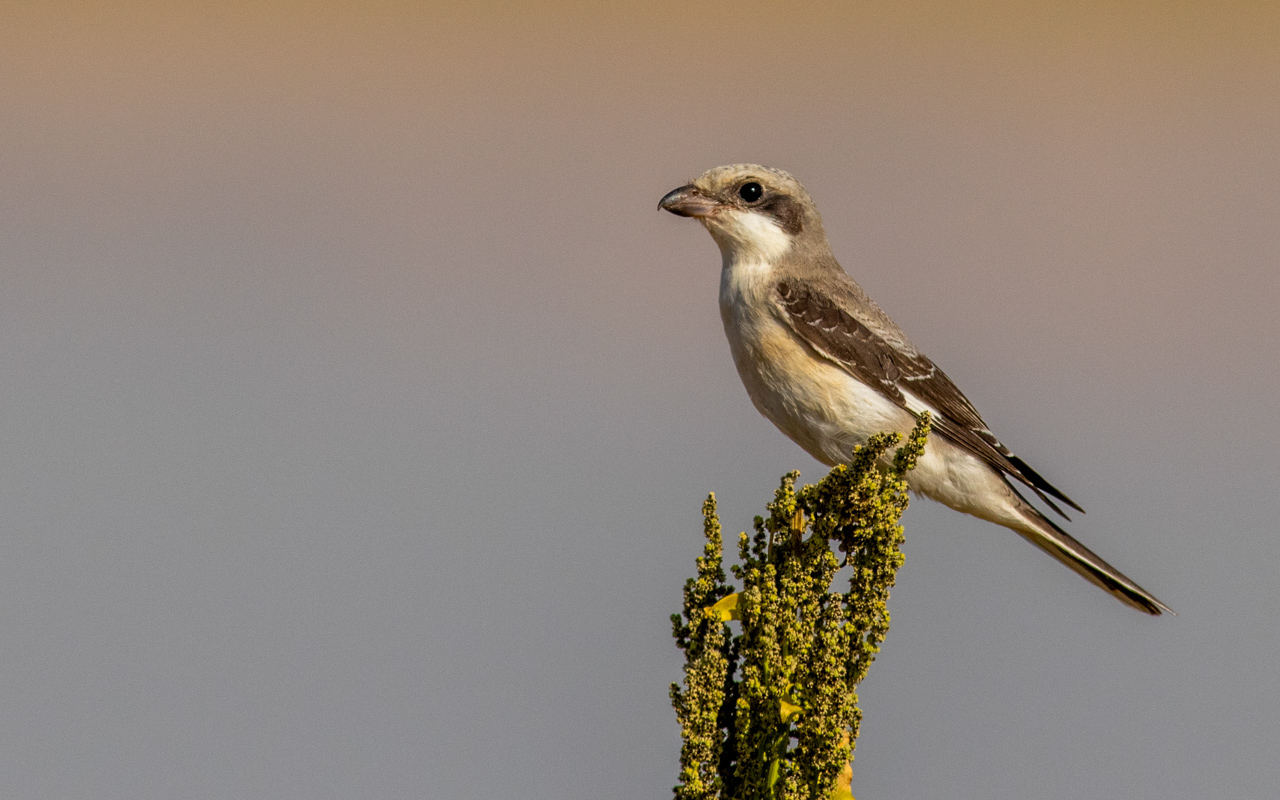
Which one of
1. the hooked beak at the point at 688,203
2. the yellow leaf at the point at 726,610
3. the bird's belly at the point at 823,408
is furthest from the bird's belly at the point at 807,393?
the yellow leaf at the point at 726,610

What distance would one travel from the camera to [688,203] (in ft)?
27.3

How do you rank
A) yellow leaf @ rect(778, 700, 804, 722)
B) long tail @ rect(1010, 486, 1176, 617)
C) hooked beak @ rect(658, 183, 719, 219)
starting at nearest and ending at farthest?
yellow leaf @ rect(778, 700, 804, 722)
long tail @ rect(1010, 486, 1176, 617)
hooked beak @ rect(658, 183, 719, 219)

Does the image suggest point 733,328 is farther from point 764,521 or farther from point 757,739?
point 757,739

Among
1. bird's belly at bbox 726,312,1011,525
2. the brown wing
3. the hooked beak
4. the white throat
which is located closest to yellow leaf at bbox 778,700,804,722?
bird's belly at bbox 726,312,1011,525

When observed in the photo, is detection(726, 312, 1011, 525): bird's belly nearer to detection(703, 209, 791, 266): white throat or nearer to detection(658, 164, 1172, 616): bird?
detection(658, 164, 1172, 616): bird

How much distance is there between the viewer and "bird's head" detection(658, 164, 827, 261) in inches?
329

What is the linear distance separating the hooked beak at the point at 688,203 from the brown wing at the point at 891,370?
2.22 feet

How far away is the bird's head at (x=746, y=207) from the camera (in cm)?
837

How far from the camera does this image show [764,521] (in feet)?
19.1

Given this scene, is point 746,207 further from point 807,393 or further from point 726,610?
point 726,610

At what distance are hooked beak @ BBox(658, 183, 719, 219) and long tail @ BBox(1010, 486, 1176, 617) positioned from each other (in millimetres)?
2543

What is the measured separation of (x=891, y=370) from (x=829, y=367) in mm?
473

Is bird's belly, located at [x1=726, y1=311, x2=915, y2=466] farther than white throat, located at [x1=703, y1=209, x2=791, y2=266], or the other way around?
white throat, located at [x1=703, y1=209, x2=791, y2=266]

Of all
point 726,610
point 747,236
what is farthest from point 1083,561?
point 726,610
